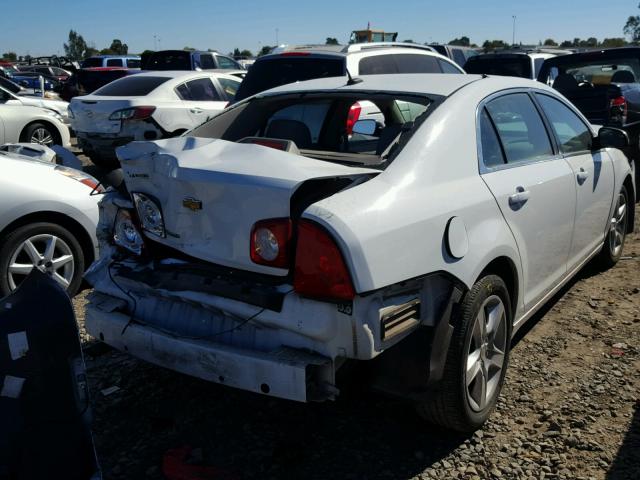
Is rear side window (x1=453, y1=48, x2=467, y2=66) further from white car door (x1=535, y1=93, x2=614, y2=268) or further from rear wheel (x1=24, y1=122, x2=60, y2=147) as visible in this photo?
white car door (x1=535, y1=93, x2=614, y2=268)

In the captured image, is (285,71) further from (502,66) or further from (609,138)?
(502,66)

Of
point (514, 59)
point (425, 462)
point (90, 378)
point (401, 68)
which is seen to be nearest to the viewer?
point (425, 462)

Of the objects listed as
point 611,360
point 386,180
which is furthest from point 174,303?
point 611,360

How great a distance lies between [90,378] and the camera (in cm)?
383

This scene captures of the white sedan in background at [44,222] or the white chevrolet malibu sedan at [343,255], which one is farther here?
the white sedan in background at [44,222]

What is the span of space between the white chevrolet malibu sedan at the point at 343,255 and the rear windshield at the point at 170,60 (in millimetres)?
12838

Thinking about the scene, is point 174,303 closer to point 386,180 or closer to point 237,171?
point 237,171

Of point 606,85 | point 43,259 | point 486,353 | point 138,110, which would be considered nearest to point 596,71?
point 606,85

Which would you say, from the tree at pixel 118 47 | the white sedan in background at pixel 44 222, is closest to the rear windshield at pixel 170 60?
the white sedan in background at pixel 44 222

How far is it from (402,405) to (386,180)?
132cm

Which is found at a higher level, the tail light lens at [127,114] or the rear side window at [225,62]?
the rear side window at [225,62]

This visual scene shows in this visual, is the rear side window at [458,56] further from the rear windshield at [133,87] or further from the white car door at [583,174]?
the white car door at [583,174]

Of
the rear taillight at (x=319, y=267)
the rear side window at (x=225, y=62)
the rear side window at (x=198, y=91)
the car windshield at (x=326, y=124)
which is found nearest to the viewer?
the rear taillight at (x=319, y=267)

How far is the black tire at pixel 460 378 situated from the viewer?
287 centimetres
